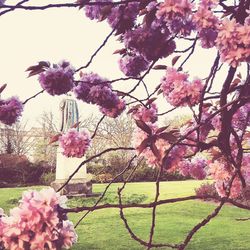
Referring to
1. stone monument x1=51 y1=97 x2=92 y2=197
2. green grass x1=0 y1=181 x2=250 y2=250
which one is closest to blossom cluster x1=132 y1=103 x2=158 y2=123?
green grass x1=0 y1=181 x2=250 y2=250

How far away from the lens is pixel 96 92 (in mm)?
1713

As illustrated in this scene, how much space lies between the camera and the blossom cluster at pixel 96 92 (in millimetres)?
1707

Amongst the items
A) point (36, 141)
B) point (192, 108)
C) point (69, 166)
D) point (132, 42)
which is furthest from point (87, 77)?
point (36, 141)

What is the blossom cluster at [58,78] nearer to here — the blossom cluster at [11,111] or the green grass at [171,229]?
the blossom cluster at [11,111]

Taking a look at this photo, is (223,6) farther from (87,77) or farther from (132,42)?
(87,77)

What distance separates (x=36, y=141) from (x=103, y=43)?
30.4 m

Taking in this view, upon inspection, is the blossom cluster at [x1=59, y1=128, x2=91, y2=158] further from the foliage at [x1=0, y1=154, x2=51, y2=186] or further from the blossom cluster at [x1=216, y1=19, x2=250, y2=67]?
the foliage at [x1=0, y1=154, x2=51, y2=186]

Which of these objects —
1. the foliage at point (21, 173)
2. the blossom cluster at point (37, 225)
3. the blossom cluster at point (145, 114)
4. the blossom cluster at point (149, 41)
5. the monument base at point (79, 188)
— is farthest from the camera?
the foliage at point (21, 173)

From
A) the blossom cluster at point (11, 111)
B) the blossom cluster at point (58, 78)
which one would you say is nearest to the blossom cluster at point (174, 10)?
the blossom cluster at point (58, 78)

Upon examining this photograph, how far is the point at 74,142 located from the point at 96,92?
0.30 meters

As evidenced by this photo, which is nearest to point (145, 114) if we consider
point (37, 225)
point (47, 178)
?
point (37, 225)

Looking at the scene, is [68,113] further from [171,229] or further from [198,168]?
[198,168]

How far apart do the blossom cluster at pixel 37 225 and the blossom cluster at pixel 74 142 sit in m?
1.02

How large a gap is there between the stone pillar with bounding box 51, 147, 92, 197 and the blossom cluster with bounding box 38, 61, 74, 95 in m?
10.7
